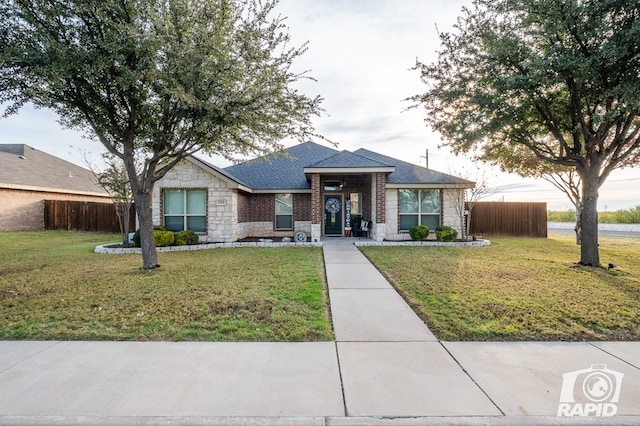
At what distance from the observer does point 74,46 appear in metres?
6.93

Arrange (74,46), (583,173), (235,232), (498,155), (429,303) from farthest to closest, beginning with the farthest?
(235,232) → (498,155) → (583,173) → (74,46) → (429,303)

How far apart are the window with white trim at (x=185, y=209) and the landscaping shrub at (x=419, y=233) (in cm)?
927

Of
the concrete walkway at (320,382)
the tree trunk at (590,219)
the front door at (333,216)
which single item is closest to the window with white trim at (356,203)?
the front door at (333,216)

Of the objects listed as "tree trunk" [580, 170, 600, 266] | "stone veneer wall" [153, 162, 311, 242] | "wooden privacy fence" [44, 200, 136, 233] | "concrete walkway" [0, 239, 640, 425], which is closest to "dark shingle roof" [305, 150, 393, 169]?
"stone veneer wall" [153, 162, 311, 242]

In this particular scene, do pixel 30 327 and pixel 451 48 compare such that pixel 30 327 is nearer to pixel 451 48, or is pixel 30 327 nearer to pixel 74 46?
pixel 74 46

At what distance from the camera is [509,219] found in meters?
17.0

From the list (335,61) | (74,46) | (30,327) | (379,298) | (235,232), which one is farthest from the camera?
(235,232)

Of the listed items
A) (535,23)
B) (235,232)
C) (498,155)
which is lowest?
(235,232)

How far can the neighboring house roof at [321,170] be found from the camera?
12602mm

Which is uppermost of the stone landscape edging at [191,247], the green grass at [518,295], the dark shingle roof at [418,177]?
the dark shingle roof at [418,177]

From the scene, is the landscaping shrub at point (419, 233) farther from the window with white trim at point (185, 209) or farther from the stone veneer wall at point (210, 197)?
the window with white trim at point (185, 209)

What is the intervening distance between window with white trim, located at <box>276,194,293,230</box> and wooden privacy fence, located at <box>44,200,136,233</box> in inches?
410

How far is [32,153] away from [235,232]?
747 inches

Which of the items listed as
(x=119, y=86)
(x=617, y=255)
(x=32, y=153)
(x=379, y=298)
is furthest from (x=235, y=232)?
(x=32, y=153)
